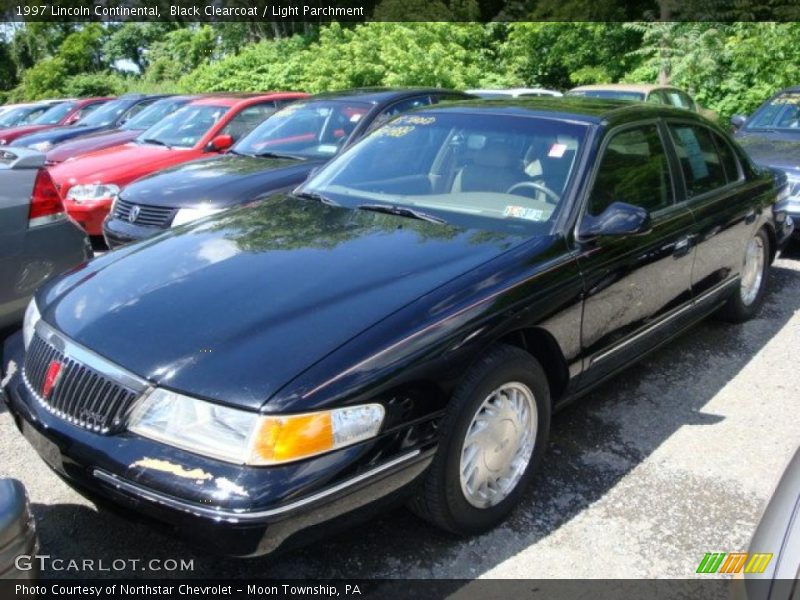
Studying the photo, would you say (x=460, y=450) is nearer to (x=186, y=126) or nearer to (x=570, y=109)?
(x=570, y=109)

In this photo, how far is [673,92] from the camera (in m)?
12.4

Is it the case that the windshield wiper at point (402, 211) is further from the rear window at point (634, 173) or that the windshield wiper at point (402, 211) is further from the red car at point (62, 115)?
the red car at point (62, 115)

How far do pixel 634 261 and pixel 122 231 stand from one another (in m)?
4.22

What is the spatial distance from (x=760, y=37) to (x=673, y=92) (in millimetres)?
3975

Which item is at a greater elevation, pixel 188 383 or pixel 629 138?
pixel 629 138

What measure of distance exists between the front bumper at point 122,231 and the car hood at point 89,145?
11.0 feet

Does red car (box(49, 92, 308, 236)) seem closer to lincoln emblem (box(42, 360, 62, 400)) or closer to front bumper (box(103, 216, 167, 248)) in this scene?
front bumper (box(103, 216, 167, 248))

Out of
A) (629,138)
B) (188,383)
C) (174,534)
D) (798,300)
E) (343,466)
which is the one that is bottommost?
(798,300)

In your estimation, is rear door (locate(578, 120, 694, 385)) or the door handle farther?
the door handle

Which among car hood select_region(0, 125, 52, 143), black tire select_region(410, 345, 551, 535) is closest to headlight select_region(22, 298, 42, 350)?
black tire select_region(410, 345, 551, 535)

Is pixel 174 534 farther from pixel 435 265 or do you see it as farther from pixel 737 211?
pixel 737 211

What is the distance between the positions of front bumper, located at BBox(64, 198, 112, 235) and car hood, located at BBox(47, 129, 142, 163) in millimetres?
2159

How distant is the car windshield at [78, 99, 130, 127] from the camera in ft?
46.8

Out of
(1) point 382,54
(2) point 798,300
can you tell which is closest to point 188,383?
(2) point 798,300
